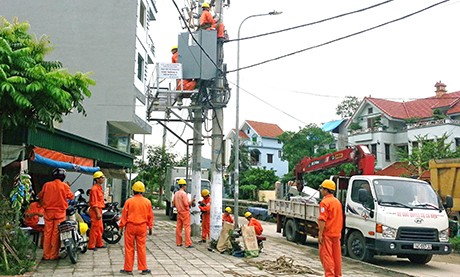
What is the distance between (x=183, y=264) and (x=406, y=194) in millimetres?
5832

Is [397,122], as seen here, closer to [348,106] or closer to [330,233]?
[348,106]

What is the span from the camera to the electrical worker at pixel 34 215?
991cm

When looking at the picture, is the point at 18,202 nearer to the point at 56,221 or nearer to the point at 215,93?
the point at 56,221

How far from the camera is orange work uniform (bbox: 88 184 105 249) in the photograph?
35.4 feet

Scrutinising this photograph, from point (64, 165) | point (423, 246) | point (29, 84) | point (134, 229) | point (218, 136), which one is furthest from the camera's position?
point (218, 136)

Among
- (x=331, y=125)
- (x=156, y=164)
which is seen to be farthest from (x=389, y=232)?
(x=331, y=125)

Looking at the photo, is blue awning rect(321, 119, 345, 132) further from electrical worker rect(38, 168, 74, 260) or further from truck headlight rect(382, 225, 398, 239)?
electrical worker rect(38, 168, 74, 260)

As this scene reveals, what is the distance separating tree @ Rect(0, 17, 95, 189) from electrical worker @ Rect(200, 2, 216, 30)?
5.44 metres

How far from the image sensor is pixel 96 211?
1087cm

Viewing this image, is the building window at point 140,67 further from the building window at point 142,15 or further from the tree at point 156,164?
the tree at point 156,164

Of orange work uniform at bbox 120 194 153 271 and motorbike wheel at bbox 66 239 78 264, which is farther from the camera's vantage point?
motorbike wheel at bbox 66 239 78 264

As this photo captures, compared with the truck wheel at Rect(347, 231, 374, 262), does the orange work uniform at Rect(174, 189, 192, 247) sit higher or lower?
higher

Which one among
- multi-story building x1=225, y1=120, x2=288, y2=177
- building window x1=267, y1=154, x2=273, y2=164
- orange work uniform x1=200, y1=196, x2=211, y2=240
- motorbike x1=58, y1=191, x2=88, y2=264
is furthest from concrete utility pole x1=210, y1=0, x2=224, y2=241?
building window x1=267, y1=154, x2=273, y2=164

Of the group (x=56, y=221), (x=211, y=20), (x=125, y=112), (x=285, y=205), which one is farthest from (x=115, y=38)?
(x=56, y=221)
